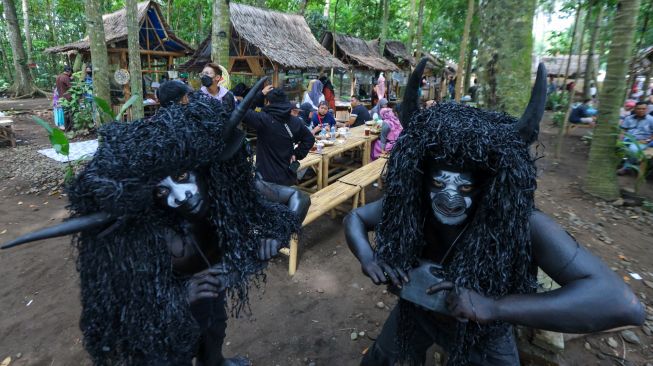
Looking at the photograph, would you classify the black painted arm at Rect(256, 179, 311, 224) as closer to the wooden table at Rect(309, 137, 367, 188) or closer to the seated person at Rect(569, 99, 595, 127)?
the wooden table at Rect(309, 137, 367, 188)

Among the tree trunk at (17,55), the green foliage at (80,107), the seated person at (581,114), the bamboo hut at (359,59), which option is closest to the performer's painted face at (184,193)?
the green foliage at (80,107)

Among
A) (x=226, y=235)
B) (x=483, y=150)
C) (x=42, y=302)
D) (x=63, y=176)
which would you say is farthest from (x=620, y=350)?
(x=63, y=176)

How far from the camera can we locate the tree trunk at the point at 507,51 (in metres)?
2.97

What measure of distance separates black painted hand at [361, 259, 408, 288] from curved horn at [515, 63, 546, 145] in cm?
78

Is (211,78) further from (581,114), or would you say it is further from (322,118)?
(581,114)

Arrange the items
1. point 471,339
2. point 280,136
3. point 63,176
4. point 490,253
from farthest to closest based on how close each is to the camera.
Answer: point 63,176 < point 280,136 < point 471,339 < point 490,253

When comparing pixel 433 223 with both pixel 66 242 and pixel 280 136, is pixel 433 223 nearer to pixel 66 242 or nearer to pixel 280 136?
pixel 280 136

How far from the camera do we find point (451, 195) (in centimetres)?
145

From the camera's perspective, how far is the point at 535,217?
1.42m

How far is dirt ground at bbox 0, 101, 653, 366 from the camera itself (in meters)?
2.74

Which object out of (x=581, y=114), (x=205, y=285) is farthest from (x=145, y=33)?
(x=581, y=114)

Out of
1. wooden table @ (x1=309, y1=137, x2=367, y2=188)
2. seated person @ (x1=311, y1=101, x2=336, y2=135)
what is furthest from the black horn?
seated person @ (x1=311, y1=101, x2=336, y2=135)

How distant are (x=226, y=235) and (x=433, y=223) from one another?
984mm

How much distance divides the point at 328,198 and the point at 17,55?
15862 millimetres
